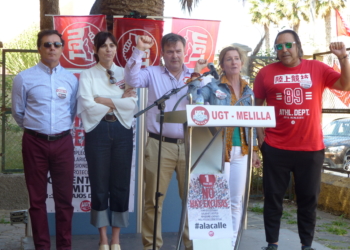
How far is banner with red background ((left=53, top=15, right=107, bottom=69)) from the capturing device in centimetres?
533

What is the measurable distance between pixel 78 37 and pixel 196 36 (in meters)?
1.29

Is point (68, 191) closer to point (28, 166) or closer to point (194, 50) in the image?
point (28, 166)

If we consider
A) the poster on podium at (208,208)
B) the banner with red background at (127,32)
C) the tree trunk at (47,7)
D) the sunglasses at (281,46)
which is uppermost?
the tree trunk at (47,7)

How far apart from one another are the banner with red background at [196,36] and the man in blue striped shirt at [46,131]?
152cm

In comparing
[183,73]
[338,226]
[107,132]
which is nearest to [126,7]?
[183,73]

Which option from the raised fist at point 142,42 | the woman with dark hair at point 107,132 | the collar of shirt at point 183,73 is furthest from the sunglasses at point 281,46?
the woman with dark hair at point 107,132

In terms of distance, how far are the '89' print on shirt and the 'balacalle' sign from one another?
899 mm

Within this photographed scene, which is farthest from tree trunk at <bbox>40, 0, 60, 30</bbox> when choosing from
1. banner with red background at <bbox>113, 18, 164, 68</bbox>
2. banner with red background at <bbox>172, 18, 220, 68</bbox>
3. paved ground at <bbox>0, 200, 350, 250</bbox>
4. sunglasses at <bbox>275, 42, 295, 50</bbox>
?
sunglasses at <bbox>275, 42, 295, 50</bbox>

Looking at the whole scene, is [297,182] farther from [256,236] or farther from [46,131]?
[46,131]

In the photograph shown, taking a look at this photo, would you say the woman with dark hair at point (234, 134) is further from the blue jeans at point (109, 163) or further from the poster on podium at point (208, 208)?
the blue jeans at point (109, 163)

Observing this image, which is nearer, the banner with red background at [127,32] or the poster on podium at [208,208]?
the poster on podium at [208,208]

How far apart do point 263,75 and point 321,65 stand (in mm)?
516

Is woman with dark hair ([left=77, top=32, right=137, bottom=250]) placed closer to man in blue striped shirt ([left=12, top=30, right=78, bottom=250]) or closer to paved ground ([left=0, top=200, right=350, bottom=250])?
man in blue striped shirt ([left=12, top=30, right=78, bottom=250])

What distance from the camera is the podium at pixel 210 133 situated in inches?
133
